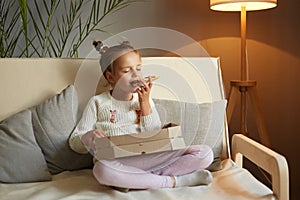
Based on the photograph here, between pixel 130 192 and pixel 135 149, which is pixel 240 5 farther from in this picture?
pixel 130 192

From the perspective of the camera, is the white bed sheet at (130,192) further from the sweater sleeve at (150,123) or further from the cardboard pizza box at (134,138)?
the sweater sleeve at (150,123)

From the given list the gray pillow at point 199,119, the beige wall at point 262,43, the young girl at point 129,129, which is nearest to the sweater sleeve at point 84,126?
the young girl at point 129,129

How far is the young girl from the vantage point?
1.22 m

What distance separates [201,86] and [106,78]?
394 millimetres

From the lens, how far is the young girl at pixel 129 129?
4.00ft

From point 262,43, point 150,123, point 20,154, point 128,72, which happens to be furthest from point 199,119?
point 262,43

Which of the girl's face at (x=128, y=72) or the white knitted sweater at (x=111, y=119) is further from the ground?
the girl's face at (x=128, y=72)

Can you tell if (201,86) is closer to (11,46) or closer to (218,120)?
(218,120)

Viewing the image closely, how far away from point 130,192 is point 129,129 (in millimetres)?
257

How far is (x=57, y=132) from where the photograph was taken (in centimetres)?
140

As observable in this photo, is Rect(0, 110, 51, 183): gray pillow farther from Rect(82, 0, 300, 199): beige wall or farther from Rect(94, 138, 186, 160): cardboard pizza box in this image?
Rect(82, 0, 300, 199): beige wall

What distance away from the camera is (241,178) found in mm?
1303

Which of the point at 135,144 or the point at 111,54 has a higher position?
the point at 111,54

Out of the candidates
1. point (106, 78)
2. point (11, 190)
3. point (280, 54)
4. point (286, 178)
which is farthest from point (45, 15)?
point (286, 178)
